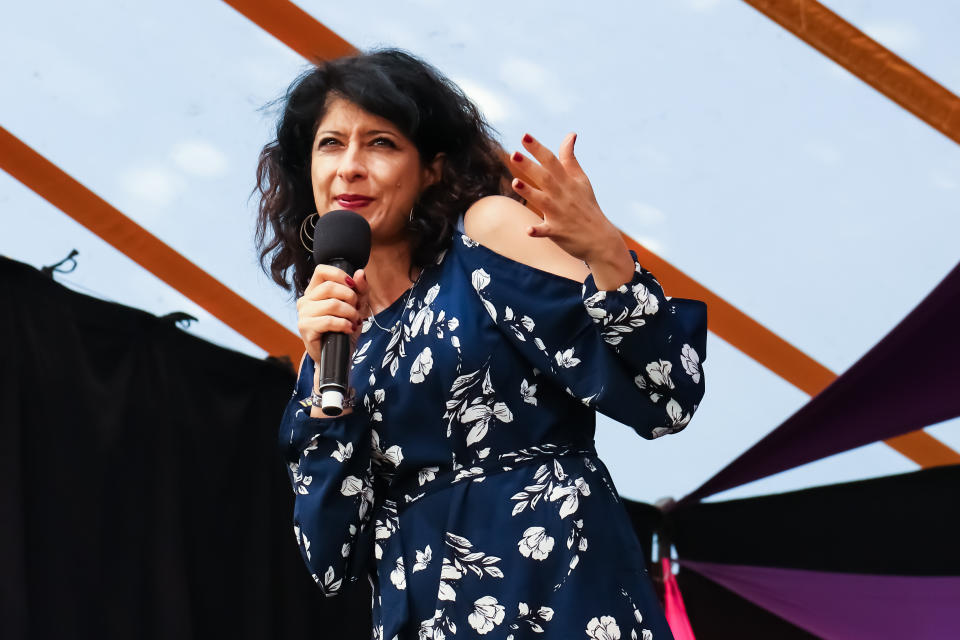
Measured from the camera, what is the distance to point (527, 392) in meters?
1.40

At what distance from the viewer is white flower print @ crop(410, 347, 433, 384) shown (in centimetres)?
141

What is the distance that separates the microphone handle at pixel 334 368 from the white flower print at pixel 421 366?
15 cm

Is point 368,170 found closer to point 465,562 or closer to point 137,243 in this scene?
point 465,562

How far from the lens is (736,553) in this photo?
11.6 ft

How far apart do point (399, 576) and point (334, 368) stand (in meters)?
0.30

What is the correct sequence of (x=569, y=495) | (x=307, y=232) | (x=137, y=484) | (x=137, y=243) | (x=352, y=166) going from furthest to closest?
(x=137, y=243) < (x=137, y=484) < (x=307, y=232) < (x=352, y=166) < (x=569, y=495)

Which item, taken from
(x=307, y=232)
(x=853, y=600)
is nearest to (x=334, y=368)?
(x=307, y=232)

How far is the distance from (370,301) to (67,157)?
65.2 inches

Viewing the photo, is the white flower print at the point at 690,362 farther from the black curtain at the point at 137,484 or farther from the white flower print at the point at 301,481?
the black curtain at the point at 137,484

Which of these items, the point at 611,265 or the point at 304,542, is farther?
the point at 304,542

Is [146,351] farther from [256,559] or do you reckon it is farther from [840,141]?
[840,141]

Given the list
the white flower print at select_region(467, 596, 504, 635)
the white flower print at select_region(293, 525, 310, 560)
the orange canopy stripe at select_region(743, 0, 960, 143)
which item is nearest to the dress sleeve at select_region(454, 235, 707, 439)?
the white flower print at select_region(467, 596, 504, 635)

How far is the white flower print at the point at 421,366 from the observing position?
141cm

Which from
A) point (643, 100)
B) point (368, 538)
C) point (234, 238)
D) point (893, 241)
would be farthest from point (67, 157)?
point (893, 241)
